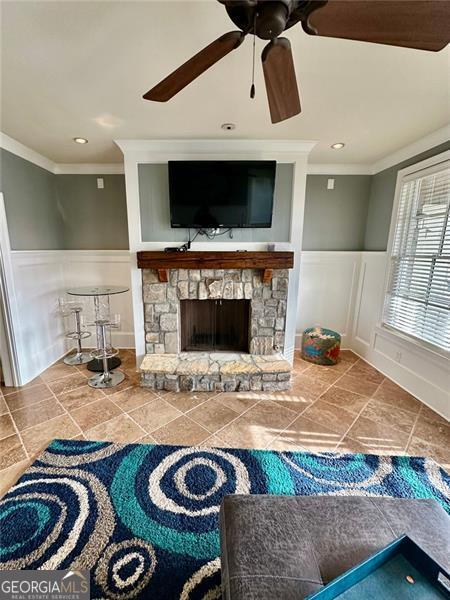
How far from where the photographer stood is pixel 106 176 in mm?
3174

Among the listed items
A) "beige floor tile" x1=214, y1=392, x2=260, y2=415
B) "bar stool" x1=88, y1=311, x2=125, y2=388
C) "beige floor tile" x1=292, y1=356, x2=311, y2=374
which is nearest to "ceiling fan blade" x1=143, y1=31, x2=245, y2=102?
"bar stool" x1=88, y1=311, x2=125, y2=388

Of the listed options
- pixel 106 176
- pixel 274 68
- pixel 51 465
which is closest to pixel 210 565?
pixel 51 465

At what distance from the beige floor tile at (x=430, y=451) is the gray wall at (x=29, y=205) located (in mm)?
3896

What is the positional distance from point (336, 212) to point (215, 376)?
2.60m

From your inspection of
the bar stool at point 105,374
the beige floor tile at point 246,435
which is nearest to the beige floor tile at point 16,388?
the bar stool at point 105,374

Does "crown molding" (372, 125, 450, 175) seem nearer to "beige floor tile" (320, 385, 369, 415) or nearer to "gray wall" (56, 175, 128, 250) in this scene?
"beige floor tile" (320, 385, 369, 415)

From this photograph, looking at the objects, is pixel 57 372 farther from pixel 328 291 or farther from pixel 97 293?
pixel 328 291

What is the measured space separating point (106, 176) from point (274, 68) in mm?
2825

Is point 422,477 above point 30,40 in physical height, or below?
below

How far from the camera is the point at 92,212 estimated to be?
10.6ft

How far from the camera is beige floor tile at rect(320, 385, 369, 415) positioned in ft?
7.46

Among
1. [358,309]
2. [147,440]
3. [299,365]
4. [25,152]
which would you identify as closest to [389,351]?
[358,309]

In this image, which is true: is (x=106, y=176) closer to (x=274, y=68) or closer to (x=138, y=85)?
(x=138, y=85)

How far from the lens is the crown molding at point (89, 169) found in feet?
10.2
